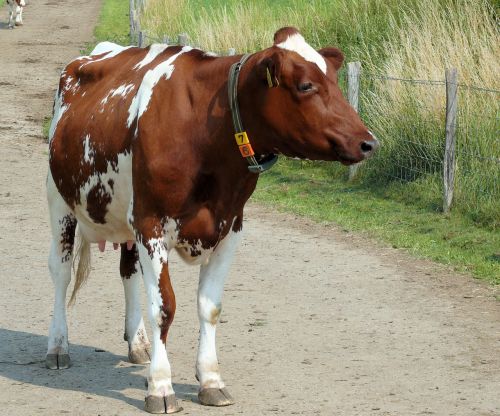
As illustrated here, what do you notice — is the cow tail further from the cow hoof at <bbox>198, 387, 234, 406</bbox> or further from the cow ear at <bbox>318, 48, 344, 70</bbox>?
the cow ear at <bbox>318, 48, 344, 70</bbox>

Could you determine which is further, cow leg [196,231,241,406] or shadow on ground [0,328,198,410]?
shadow on ground [0,328,198,410]

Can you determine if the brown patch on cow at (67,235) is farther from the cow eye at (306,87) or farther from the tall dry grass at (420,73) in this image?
the tall dry grass at (420,73)

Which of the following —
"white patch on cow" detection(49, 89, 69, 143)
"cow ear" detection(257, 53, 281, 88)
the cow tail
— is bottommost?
the cow tail

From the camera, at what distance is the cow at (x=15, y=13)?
30703mm

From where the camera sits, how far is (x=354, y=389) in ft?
21.8

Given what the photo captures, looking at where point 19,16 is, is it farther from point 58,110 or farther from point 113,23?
point 58,110

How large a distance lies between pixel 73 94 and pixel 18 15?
2493cm

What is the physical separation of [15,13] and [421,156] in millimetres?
20540

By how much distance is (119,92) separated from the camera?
6832mm

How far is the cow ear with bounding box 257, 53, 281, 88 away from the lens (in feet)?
19.2

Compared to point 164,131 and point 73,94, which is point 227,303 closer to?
point 73,94

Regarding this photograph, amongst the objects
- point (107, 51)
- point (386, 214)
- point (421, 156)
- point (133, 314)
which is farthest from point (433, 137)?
point (133, 314)

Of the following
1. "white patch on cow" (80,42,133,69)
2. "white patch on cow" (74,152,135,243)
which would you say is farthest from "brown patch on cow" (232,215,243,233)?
"white patch on cow" (80,42,133,69)

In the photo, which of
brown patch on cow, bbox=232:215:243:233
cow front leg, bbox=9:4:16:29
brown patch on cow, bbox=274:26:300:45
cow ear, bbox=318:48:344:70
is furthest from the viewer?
cow front leg, bbox=9:4:16:29
